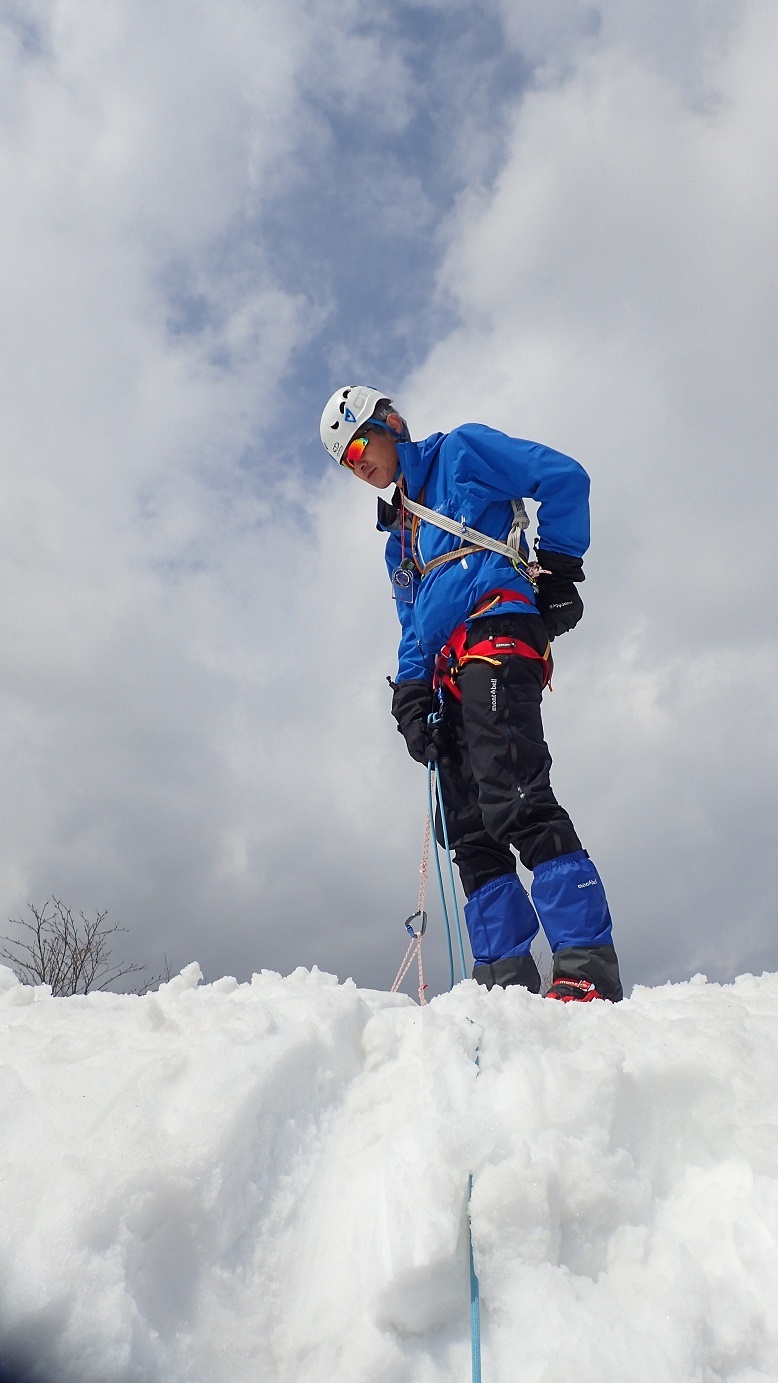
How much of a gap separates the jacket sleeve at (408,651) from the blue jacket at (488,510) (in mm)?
111

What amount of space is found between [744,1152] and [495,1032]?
0.54 m

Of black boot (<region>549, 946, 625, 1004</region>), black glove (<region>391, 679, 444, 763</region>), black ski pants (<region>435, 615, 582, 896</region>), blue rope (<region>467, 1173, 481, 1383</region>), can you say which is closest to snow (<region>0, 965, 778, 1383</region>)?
blue rope (<region>467, 1173, 481, 1383</region>)

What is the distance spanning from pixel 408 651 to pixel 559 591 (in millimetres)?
947

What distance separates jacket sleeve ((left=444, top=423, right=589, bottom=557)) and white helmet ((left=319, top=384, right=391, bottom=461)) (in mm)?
787

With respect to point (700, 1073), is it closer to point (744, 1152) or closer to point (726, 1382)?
point (744, 1152)

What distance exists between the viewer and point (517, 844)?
141 inches

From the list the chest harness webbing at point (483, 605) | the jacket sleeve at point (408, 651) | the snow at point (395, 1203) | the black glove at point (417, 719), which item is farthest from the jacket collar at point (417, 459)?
the snow at point (395, 1203)

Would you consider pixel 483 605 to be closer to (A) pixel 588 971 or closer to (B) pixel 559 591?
(B) pixel 559 591

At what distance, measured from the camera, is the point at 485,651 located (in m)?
3.86

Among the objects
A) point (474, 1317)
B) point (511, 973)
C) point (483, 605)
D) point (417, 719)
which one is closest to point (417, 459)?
point (483, 605)

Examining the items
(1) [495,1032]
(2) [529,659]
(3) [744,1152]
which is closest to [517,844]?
(2) [529,659]

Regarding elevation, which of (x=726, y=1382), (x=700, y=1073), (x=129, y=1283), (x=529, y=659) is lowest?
(x=726, y=1382)

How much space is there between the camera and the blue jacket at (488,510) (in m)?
4.01

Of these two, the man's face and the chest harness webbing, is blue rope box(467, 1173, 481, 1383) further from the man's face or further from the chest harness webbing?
the man's face
